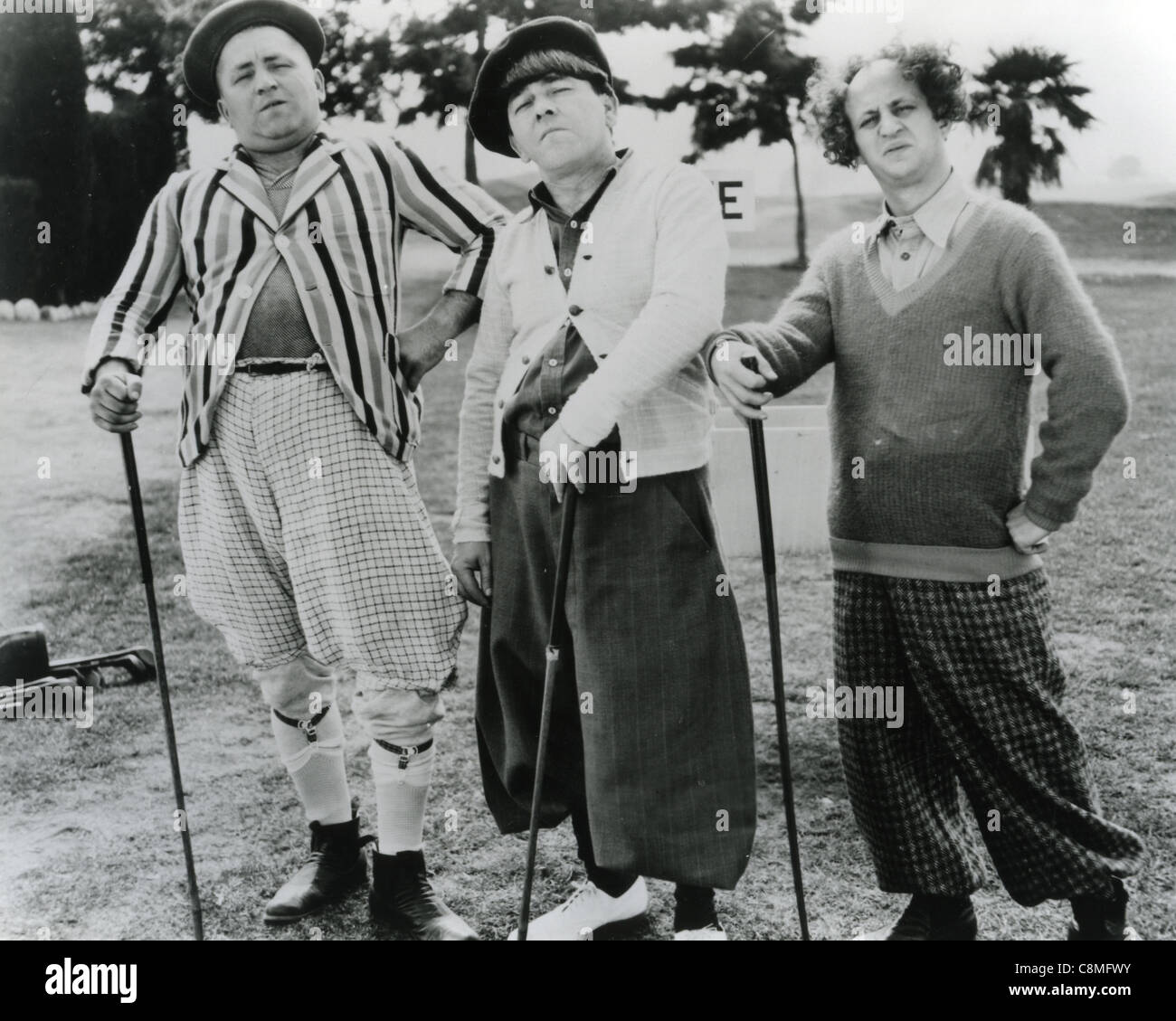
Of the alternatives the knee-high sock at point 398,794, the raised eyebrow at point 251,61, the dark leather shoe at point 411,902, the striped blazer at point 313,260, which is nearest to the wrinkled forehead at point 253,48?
the raised eyebrow at point 251,61

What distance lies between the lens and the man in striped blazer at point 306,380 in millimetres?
2359

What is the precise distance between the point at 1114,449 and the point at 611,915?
180 cm

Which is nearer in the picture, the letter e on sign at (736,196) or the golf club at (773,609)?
the golf club at (773,609)

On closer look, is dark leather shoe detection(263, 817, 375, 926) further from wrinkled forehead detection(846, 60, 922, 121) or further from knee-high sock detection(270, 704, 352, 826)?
wrinkled forehead detection(846, 60, 922, 121)

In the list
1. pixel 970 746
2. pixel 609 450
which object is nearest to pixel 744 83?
pixel 609 450

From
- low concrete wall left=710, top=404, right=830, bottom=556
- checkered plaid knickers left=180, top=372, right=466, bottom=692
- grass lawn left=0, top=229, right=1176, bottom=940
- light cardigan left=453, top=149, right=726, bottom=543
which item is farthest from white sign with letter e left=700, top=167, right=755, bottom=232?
checkered plaid knickers left=180, top=372, right=466, bottom=692

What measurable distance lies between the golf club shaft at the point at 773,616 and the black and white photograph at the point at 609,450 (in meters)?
0.01

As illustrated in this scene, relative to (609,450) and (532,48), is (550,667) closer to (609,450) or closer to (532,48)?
(609,450)

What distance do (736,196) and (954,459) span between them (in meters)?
0.89

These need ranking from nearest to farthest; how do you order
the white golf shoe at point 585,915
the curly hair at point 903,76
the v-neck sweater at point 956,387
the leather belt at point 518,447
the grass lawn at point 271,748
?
1. the v-neck sweater at point 956,387
2. the curly hair at point 903,76
3. the leather belt at point 518,447
4. the white golf shoe at point 585,915
5. the grass lawn at point 271,748

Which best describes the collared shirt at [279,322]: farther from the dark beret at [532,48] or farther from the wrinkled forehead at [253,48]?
the dark beret at [532,48]

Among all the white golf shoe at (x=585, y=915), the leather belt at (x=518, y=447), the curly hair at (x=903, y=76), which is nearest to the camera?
the curly hair at (x=903, y=76)

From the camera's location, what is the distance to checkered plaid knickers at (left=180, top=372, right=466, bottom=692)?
7.78 ft
